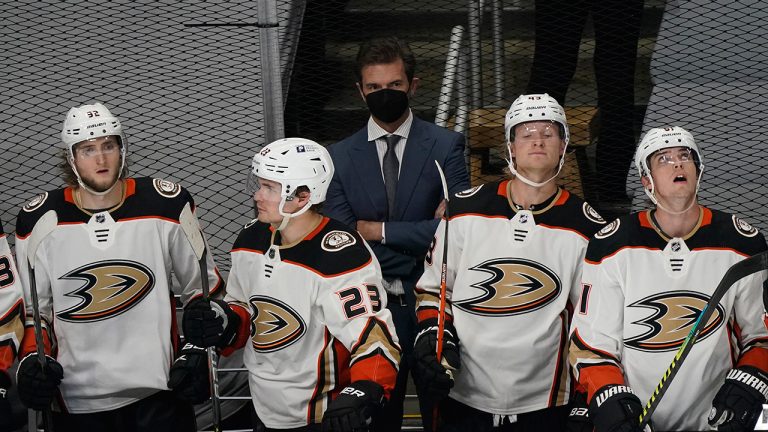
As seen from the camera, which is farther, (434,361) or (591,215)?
(591,215)

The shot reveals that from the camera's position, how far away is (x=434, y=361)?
352cm

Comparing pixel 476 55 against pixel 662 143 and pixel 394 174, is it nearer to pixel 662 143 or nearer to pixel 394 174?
pixel 394 174

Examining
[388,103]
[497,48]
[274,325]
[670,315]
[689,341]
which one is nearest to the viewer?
[689,341]

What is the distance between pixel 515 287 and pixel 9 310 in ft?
5.19

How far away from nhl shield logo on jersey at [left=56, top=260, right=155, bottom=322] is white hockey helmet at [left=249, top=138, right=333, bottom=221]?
20.7 inches

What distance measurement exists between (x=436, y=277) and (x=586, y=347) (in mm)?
549

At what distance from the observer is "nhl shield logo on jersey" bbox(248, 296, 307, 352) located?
3.46 m

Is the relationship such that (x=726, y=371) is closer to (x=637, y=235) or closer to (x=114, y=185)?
(x=637, y=235)

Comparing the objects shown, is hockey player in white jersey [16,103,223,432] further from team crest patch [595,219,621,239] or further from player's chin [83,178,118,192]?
team crest patch [595,219,621,239]

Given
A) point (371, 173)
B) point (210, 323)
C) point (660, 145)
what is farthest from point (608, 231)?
point (210, 323)

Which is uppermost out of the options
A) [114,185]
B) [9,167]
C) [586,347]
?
[114,185]

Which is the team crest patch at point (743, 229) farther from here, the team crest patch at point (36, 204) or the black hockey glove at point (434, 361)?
the team crest patch at point (36, 204)

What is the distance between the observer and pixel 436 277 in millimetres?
3709

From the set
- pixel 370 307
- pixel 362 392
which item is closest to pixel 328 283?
pixel 370 307
